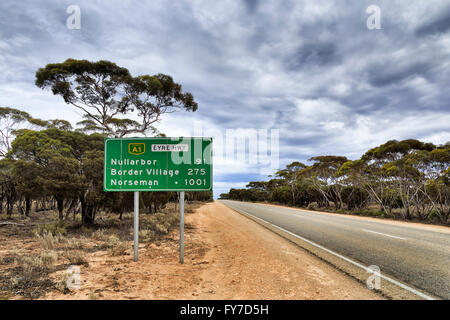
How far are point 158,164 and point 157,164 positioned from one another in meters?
0.03

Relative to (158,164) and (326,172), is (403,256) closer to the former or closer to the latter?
(158,164)

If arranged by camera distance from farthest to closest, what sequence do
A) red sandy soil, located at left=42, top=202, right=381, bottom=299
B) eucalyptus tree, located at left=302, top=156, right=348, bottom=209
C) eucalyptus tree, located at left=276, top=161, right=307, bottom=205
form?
1. eucalyptus tree, located at left=276, top=161, right=307, bottom=205
2. eucalyptus tree, located at left=302, top=156, right=348, bottom=209
3. red sandy soil, located at left=42, top=202, right=381, bottom=299

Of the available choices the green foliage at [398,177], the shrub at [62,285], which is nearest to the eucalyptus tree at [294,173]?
the green foliage at [398,177]

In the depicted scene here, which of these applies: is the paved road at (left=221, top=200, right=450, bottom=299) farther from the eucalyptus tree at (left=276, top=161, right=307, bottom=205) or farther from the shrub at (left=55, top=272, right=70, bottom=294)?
the eucalyptus tree at (left=276, top=161, right=307, bottom=205)

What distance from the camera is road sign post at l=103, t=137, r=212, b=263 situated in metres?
6.53

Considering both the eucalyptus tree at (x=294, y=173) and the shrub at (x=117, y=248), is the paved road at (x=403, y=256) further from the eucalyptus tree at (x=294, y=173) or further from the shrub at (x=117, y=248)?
the eucalyptus tree at (x=294, y=173)

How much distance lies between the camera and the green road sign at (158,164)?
653 centimetres

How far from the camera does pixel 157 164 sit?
6598 millimetres

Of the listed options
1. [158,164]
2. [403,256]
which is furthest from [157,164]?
[403,256]

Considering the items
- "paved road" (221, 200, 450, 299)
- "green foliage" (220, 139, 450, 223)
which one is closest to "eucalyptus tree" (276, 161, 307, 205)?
"green foliage" (220, 139, 450, 223)

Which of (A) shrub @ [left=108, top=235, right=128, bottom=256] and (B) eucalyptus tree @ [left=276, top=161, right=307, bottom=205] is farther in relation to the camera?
(B) eucalyptus tree @ [left=276, top=161, right=307, bottom=205]

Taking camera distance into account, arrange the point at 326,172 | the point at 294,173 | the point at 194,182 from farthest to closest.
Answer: the point at 294,173
the point at 326,172
the point at 194,182

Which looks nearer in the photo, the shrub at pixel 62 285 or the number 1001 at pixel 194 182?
the shrub at pixel 62 285
